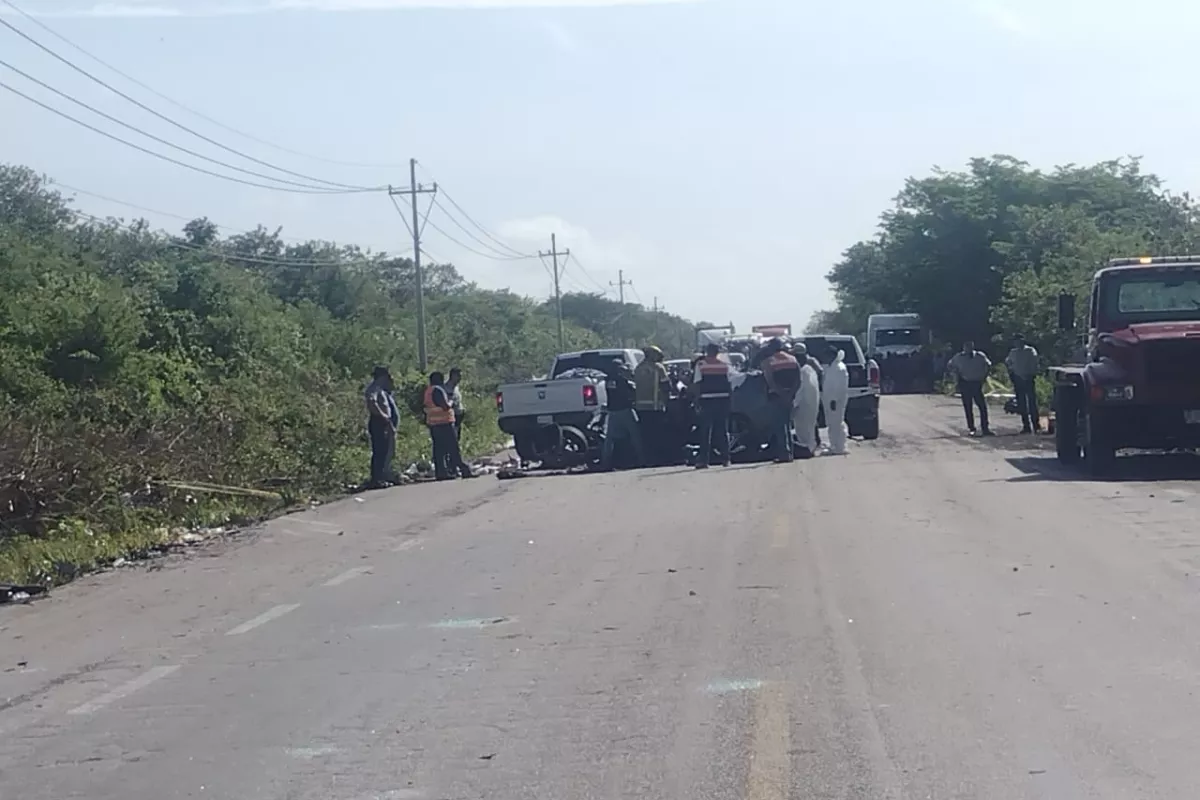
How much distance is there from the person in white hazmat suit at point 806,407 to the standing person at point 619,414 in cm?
235

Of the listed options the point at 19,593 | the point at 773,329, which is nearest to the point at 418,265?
the point at 773,329

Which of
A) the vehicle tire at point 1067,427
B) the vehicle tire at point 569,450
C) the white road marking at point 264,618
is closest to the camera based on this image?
the white road marking at point 264,618

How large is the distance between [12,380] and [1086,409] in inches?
765

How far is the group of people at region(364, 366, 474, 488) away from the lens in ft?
74.2

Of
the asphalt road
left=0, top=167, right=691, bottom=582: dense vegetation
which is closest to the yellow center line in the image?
the asphalt road

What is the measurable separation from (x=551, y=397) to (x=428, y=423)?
1995mm

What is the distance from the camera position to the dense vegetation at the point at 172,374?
16672 mm

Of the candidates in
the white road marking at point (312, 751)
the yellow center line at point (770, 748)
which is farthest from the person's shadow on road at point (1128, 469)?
the white road marking at point (312, 751)

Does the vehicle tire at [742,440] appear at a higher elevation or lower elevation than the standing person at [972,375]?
lower

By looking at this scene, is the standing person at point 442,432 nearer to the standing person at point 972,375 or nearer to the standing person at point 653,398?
the standing person at point 653,398

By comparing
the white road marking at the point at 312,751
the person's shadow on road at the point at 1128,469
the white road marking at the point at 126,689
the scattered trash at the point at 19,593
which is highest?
the person's shadow on road at the point at 1128,469

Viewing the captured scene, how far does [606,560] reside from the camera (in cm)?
1302

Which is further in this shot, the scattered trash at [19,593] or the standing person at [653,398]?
the standing person at [653,398]

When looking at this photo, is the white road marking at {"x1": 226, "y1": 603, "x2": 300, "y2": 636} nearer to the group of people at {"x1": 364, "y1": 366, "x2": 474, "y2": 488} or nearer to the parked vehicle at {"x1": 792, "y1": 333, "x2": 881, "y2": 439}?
the group of people at {"x1": 364, "y1": 366, "x2": 474, "y2": 488}
